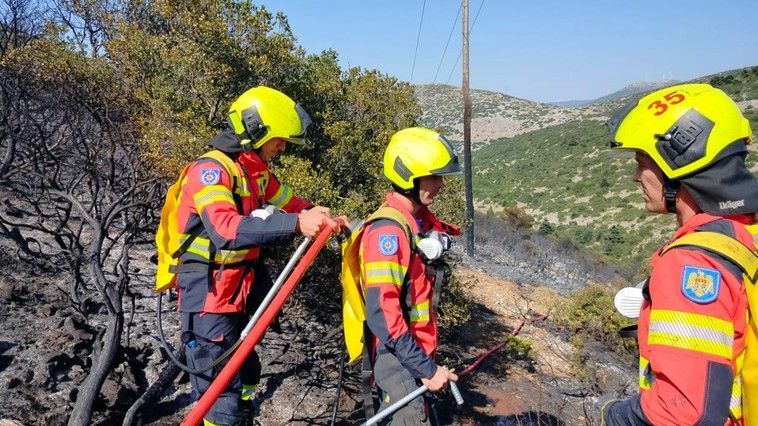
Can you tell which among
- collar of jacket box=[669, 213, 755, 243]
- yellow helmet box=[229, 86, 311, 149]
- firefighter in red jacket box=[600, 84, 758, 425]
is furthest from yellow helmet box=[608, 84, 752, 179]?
yellow helmet box=[229, 86, 311, 149]

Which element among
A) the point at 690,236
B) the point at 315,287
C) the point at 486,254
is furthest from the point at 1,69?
the point at 486,254

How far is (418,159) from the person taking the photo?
305cm

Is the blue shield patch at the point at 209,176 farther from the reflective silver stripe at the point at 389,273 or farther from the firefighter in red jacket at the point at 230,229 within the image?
the reflective silver stripe at the point at 389,273

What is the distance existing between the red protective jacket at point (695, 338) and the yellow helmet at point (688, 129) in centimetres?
29

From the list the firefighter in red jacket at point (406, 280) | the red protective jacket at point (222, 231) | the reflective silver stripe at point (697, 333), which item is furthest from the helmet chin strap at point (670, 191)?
the red protective jacket at point (222, 231)

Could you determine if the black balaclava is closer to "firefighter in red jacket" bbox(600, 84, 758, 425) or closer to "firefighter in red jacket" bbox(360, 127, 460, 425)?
"firefighter in red jacket" bbox(600, 84, 758, 425)

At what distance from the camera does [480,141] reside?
2857 inches

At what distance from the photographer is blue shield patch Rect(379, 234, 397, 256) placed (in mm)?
2791

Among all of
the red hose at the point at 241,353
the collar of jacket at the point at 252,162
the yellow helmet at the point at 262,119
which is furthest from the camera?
the collar of jacket at the point at 252,162

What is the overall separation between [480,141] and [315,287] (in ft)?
226

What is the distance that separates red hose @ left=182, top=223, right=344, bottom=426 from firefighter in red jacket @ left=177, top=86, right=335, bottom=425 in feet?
0.77

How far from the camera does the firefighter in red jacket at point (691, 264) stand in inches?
62.7

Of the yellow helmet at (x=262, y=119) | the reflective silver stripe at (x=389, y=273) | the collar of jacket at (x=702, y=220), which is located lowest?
the reflective silver stripe at (x=389, y=273)

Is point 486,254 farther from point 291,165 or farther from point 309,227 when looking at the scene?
point 309,227
